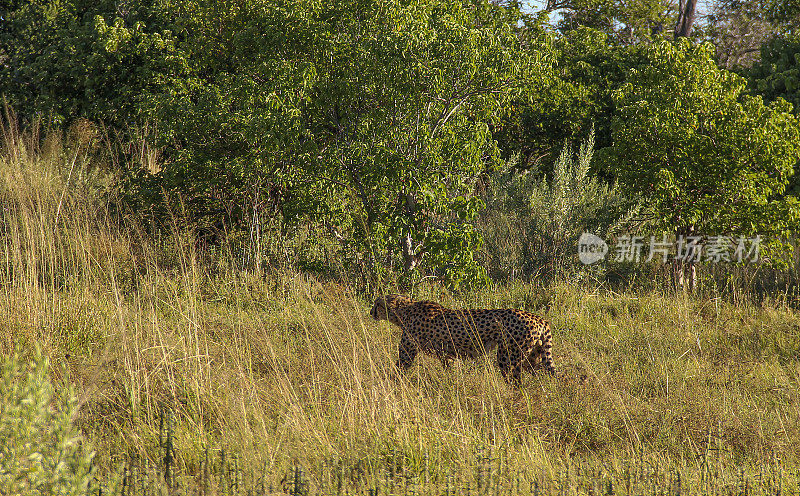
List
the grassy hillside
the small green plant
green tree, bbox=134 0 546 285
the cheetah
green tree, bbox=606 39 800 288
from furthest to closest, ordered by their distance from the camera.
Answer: green tree, bbox=606 39 800 288 < green tree, bbox=134 0 546 285 < the cheetah < the grassy hillside < the small green plant

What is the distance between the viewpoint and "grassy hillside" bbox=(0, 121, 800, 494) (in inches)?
129

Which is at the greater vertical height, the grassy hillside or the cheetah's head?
the cheetah's head

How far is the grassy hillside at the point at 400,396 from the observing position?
10.8 ft

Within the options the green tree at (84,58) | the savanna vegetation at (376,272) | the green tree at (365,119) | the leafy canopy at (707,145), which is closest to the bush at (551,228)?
the savanna vegetation at (376,272)

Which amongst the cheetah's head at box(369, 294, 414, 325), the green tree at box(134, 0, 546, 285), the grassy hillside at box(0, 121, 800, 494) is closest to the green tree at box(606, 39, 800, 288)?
the grassy hillside at box(0, 121, 800, 494)

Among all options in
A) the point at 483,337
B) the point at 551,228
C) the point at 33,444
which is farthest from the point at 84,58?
the point at 33,444

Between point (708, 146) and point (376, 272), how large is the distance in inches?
143

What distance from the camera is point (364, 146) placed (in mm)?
6289

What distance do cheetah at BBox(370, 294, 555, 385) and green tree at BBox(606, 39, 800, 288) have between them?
11.1 feet

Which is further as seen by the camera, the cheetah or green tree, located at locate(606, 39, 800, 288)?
green tree, located at locate(606, 39, 800, 288)

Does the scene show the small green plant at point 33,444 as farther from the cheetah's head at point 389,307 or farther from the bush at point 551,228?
the bush at point 551,228

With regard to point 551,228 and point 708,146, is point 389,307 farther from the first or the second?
point 708,146

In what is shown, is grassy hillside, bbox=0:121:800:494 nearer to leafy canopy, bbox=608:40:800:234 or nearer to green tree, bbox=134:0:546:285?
green tree, bbox=134:0:546:285

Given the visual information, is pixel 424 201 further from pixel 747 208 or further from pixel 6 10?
pixel 6 10
